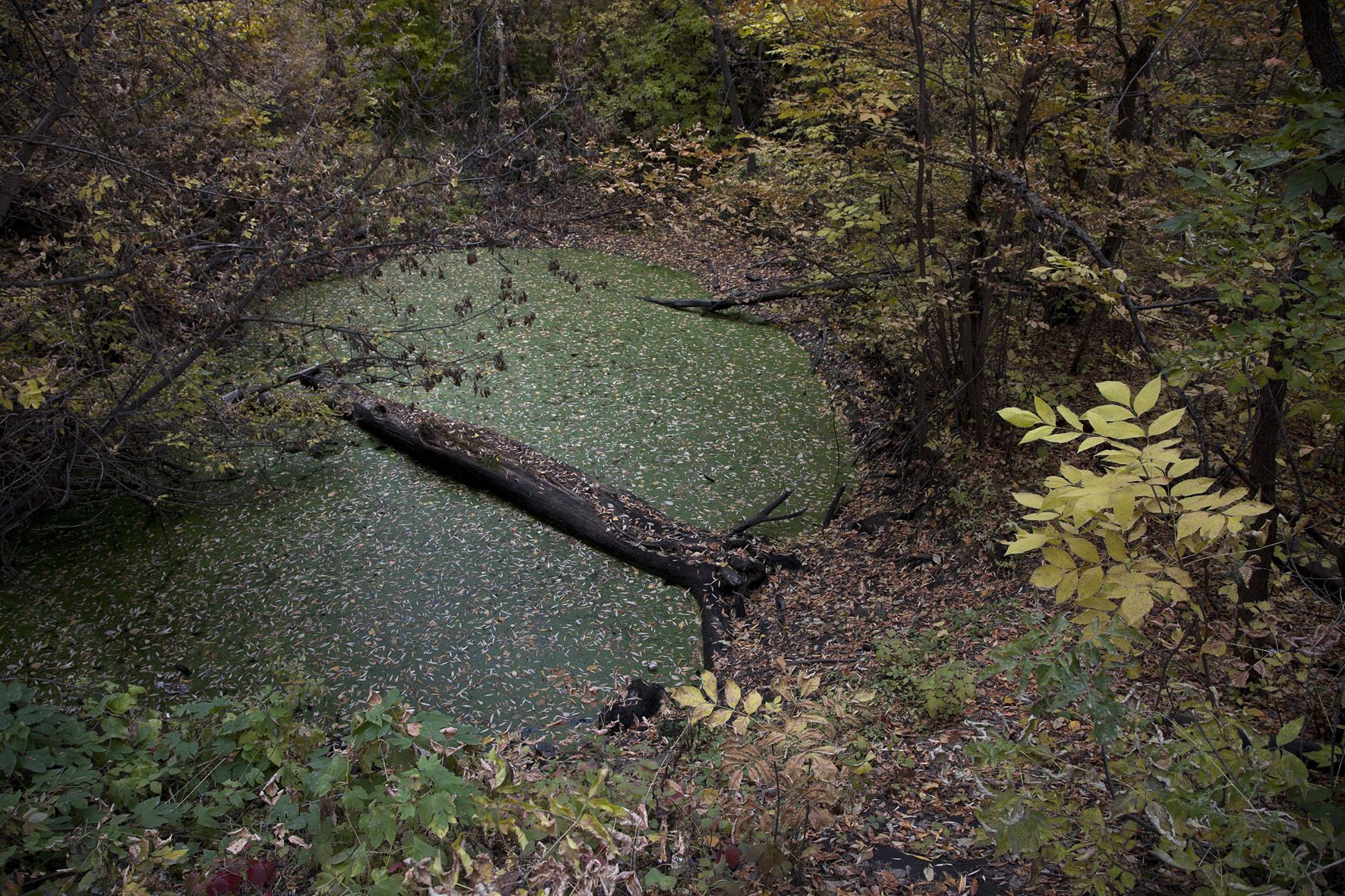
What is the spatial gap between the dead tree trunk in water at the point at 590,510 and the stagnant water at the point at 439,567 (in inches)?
6.3

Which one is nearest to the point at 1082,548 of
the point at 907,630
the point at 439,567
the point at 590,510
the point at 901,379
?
the point at 907,630

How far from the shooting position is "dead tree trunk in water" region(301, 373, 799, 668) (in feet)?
20.7

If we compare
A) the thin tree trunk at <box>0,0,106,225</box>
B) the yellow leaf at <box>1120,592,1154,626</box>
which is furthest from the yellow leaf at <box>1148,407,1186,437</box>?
the thin tree trunk at <box>0,0,106,225</box>

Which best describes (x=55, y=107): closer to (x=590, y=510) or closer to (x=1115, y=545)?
(x=590, y=510)

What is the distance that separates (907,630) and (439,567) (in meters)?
3.88

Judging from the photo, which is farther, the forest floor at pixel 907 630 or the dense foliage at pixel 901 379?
the forest floor at pixel 907 630

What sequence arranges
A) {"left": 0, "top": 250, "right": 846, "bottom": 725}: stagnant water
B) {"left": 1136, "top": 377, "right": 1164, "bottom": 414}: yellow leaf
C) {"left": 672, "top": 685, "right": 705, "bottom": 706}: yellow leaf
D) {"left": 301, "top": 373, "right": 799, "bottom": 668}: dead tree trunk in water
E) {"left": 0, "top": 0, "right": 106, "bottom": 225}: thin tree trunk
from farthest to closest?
{"left": 301, "top": 373, "right": 799, "bottom": 668}: dead tree trunk in water → {"left": 0, "top": 250, "right": 846, "bottom": 725}: stagnant water → {"left": 0, "top": 0, "right": 106, "bottom": 225}: thin tree trunk → {"left": 672, "top": 685, "right": 705, "bottom": 706}: yellow leaf → {"left": 1136, "top": 377, "right": 1164, "bottom": 414}: yellow leaf

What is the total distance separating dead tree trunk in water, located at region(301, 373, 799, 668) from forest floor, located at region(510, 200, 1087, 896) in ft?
0.82

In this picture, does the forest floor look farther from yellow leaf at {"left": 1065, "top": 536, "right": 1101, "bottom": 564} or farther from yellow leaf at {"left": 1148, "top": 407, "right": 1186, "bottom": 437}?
yellow leaf at {"left": 1148, "top": 407, "right": 1186, "bottom": 437}

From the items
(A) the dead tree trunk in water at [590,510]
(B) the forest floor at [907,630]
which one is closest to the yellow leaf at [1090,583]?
(B) the forest floor at [907,630]

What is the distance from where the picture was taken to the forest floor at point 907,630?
2.69 meters

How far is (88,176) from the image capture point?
4.84 meters

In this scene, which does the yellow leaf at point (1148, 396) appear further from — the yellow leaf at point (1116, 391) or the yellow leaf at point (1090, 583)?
the yellow leaf at point (1090, 583)

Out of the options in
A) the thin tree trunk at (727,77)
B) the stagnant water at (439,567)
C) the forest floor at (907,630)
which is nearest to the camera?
the forest floor at (907,630)
